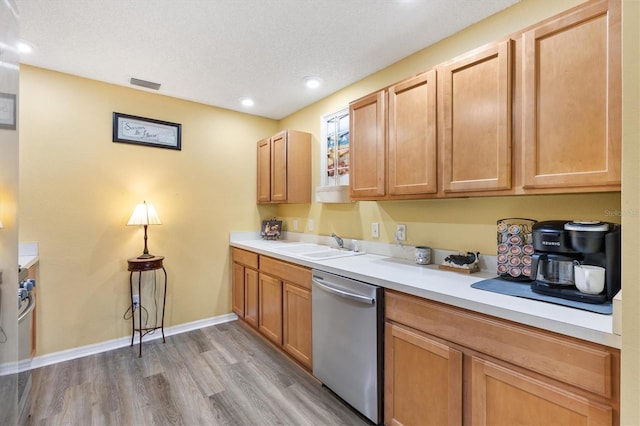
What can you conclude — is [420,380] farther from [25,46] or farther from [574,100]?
[25,46]

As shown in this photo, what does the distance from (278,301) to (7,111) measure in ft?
6.66

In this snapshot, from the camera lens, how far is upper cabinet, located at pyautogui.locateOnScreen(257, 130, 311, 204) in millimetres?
3166

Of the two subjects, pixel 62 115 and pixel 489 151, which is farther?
pixel 62 115

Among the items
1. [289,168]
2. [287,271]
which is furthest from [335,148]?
[287,271]

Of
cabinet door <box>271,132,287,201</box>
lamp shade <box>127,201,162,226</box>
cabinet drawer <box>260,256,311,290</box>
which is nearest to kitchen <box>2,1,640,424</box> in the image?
lamp shade <box>127,201,162,226</box>

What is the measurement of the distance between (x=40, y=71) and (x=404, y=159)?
3.05m

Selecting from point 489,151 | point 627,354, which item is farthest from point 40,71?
point 627,354

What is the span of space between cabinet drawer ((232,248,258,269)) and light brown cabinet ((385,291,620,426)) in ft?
5.54

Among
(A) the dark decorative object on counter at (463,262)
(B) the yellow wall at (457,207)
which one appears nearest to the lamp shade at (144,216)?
(B) the yellow wall at (457,207)

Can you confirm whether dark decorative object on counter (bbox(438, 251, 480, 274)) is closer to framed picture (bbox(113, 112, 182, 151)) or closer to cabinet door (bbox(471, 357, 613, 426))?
cabinet door (bbox(471, 357, 613, 426))

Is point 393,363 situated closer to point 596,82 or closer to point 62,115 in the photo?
point 596,82

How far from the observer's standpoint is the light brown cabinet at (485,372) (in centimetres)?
96

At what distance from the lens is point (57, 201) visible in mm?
2545

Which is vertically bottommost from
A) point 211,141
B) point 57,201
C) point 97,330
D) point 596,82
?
point 97,330
